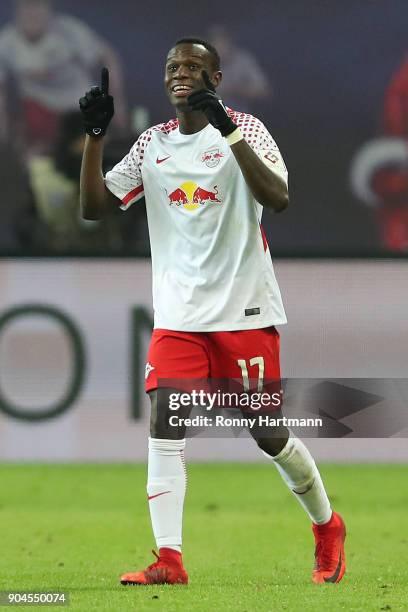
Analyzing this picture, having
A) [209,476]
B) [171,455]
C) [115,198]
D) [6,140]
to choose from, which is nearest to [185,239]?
[115,198]

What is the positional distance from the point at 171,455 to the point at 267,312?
0.68 m

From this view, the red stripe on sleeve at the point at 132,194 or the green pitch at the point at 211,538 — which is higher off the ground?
the red stripe on sleeve at the point at 132,194

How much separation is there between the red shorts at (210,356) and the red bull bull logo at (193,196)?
491 millimetres

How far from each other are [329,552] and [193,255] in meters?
1.30

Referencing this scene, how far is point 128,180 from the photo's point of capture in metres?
5.80

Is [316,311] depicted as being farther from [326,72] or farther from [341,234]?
[326,72]

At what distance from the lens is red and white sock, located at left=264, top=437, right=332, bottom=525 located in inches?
227

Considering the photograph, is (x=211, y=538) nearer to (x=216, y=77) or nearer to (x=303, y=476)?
(x=303, y=476)

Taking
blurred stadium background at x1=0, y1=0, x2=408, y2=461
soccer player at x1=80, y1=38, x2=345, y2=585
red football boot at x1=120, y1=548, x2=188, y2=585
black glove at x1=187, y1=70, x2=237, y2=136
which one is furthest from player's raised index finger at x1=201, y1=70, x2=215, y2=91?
blurred stadium background at x1=0, y1=0, x2=408, y2=461

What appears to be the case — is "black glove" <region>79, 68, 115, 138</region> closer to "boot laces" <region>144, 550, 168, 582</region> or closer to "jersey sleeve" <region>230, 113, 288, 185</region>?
"jersey sleeve" <region>230, 113, 288, 185</region>

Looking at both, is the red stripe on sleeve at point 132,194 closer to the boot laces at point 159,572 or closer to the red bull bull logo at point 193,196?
the red bull bull logo at point 193,196

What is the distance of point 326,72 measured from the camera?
47.0 feet

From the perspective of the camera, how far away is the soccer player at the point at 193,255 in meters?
5.50

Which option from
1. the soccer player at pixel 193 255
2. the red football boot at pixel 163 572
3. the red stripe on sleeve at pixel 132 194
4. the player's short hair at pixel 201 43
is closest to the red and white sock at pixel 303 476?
the soccer player at pixel 193 255
